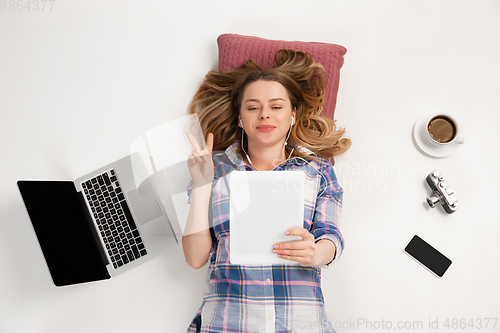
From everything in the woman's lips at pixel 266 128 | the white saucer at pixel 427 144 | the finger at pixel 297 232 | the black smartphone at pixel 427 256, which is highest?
the woman's lips at pixel 266 128

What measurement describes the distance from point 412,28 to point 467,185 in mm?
762

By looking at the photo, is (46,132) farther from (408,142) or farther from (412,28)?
(412,28)

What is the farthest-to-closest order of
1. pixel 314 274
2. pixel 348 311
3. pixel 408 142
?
1. pixel 408 142
2. pixel 348 311
3. pixel 314 274

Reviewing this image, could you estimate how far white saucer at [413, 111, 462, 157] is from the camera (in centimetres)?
131

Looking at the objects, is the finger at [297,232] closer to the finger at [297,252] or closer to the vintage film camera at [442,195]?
the finger at [297,252]

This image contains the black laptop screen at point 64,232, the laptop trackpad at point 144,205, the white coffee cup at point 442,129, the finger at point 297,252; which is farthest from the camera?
the white coffee cup at point 442,129

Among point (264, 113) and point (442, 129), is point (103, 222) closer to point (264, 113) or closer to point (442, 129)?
point (264, 113)

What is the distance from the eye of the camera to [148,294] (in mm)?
1269

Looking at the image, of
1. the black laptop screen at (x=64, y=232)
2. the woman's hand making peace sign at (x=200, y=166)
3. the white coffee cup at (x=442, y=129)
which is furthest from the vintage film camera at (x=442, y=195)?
the black laptop screen at (x=64, y=232)

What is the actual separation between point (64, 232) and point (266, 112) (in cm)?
86

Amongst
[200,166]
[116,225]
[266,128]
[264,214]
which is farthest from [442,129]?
[116,225]

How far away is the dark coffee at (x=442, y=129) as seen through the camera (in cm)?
132

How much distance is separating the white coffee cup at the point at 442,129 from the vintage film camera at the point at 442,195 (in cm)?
15

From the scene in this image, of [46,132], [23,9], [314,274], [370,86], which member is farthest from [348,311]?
[23,9]
